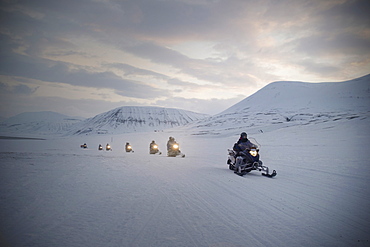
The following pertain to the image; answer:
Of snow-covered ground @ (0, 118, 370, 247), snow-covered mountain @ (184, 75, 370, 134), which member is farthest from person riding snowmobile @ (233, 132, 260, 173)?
snow-covered mountain @ (184, 75, 370, 134)

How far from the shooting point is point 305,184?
839 cm

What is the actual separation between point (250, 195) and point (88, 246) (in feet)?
16.6

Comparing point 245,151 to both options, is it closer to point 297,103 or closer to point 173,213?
point 173,213

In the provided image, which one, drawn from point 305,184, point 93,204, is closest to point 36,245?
point 93,204

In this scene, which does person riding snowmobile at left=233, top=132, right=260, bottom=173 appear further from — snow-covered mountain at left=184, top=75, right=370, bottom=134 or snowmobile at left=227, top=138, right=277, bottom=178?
snow-covered mountain at left=184, top=75, right=370, bottom=134

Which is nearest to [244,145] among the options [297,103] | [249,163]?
[249,163]

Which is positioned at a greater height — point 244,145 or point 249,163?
point 244,145

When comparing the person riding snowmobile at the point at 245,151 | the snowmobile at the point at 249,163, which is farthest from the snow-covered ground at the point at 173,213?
the person riding snowmobile at the point at 245,151

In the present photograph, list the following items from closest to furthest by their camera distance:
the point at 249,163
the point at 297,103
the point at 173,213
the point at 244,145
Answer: the point at 173,213
the point at 249,163
the point at 244,145
the point at 297,103

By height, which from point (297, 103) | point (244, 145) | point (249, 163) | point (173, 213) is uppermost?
point (297, 103)

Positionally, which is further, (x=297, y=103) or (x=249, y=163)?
(x=297, y=103)

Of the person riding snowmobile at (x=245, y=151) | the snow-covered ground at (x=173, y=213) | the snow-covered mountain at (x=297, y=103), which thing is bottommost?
the snow-covered ground at (x=173, y=213)

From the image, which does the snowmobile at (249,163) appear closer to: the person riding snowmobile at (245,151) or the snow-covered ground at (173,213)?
the person riding snowmobile at (245,151)

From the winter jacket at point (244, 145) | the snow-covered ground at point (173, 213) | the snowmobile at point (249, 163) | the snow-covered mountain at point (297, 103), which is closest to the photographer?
the snow-covered ground at point (173, 213)
